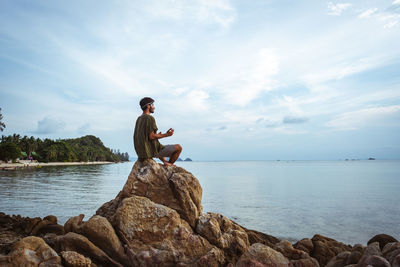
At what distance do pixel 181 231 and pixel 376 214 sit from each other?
17.6 metres

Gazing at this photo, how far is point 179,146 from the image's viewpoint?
28.4 feet

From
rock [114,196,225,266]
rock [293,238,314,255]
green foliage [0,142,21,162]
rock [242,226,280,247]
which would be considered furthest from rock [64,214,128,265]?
green foliage [0,142,21,162]

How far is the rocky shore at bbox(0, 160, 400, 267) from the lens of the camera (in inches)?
245

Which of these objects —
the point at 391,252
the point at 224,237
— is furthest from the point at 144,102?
the point at 391,252

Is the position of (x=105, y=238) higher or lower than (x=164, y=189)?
lower

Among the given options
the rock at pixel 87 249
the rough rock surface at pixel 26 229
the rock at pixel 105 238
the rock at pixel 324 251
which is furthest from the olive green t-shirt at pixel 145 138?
the rock at pixel 324 251

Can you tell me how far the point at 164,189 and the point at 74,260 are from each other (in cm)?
302

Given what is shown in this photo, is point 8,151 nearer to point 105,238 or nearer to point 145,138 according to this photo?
point 145,138

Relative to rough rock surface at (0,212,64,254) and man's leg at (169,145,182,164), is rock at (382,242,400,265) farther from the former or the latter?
rough rock surface at (0,212,64,254)

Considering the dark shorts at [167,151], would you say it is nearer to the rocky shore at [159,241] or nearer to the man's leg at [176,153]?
the man's leg at [176,153]

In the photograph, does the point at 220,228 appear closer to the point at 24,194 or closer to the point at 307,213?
the point at 307,213

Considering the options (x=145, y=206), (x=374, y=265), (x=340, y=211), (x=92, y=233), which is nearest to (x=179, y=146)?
(x=145, y=206)

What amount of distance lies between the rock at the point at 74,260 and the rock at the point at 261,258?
3452 millimetres

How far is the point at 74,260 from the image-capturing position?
5.98 m
